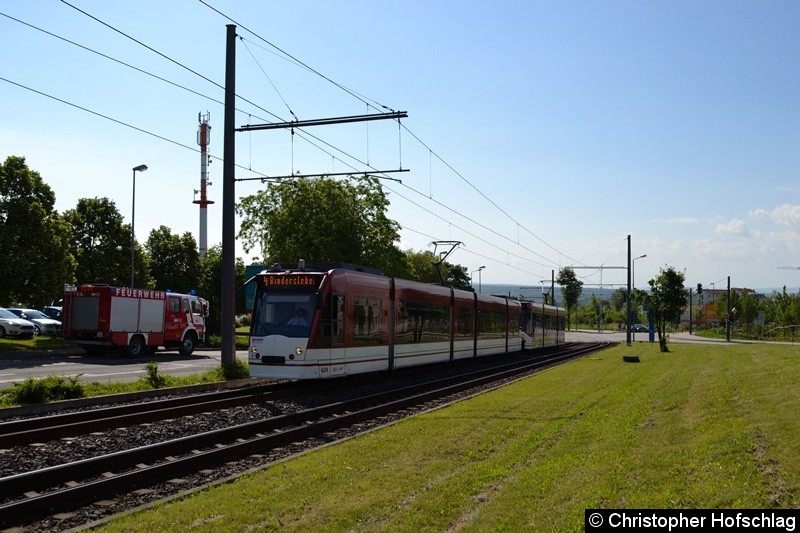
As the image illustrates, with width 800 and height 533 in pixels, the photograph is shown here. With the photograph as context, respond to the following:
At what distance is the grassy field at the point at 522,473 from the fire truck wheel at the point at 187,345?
2513cm

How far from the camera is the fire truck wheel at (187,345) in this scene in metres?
38.0

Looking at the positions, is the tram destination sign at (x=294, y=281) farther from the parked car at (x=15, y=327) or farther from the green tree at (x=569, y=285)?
the green tree at (x=569, y=285)

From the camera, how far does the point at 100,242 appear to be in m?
50.9

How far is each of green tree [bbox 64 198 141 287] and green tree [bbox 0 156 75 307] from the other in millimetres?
11345

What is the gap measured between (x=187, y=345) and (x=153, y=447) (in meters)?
28.0

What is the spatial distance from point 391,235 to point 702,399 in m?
42.7

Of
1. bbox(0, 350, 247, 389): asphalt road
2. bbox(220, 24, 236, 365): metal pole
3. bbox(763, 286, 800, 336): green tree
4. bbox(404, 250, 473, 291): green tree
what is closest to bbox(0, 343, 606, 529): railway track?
bbox(220, 24, 236, 365): metal pole

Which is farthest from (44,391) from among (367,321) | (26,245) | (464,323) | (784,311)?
(784,311)

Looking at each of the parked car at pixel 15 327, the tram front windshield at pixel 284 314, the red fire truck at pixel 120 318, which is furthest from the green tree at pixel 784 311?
the parked car at pixel 15 327

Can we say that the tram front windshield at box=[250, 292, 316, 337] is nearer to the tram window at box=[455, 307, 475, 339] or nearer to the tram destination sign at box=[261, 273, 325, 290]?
the tram destination sign at box=[261, 273, 325, 290]

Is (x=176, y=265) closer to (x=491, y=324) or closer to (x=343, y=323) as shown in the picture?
(x=491, y=324)

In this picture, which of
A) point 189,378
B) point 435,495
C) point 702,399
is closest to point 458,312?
point 189,378

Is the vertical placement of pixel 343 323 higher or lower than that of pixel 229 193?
lower

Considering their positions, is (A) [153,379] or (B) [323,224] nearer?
(A) [153,379]
